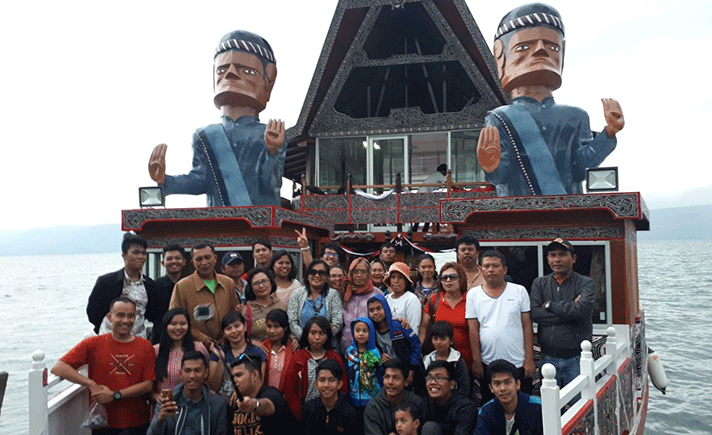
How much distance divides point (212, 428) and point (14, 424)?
1423 cm

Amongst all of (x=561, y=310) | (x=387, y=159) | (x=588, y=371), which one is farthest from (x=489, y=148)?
(x=387, y=159)

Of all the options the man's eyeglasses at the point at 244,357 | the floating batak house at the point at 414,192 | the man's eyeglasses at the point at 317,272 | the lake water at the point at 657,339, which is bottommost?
the lake water at the point at 657,339

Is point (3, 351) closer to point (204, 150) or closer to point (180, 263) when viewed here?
point (204, 150)

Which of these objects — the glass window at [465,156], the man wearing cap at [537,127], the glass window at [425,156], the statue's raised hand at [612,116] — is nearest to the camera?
the statue's raised hand at [612,116]

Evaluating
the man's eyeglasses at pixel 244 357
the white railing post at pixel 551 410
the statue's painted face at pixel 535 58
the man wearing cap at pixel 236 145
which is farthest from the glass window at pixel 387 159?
the white railing post at pixel 551 410

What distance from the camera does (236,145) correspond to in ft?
36.3

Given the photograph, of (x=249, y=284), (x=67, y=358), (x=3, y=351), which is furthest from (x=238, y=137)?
(x=3, y=351)

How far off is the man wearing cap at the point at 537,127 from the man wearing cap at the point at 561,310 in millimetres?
3705

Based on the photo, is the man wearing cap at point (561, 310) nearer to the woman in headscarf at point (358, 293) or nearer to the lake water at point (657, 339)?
the woman in headscarf at point (358, 293)

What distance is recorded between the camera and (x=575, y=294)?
558cm

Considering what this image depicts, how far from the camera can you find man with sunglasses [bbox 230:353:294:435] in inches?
176

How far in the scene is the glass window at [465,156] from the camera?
15797mm

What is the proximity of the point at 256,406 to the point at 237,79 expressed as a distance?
7920 mm

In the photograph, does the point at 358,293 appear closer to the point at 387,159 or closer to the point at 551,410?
the point at 551,410
